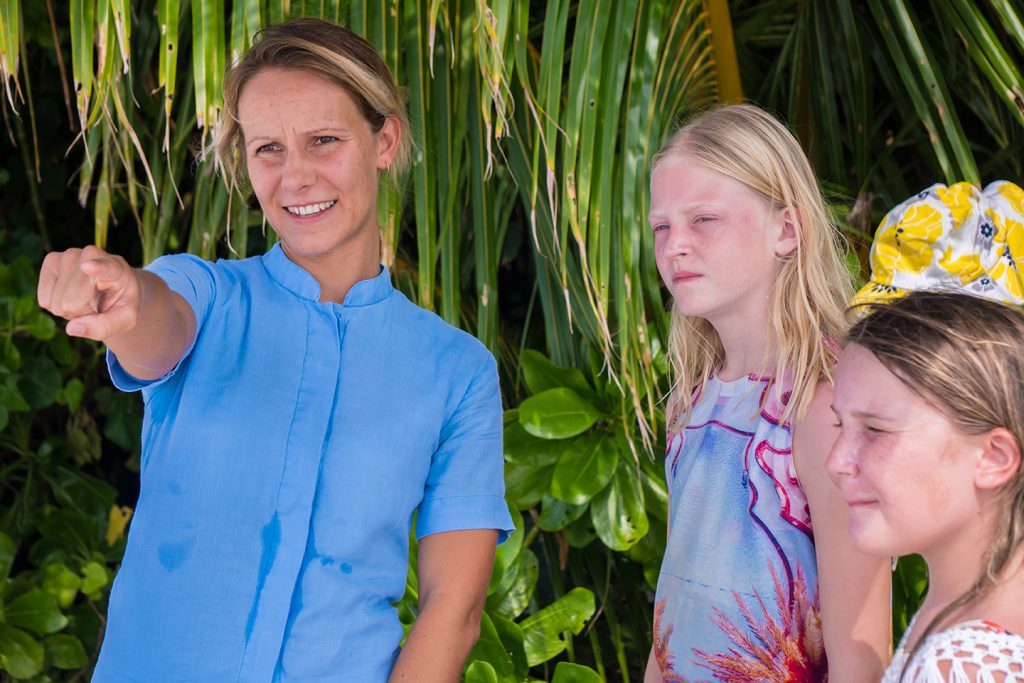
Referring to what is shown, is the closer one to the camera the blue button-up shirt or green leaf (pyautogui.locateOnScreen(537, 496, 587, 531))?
the blue button-up shirt

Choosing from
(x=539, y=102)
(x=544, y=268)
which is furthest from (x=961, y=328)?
(x=544, y=268)

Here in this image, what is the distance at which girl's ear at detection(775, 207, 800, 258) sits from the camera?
110cm

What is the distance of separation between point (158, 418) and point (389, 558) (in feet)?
0.84

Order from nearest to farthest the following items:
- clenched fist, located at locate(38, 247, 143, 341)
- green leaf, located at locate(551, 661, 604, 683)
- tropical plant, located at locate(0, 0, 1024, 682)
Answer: clenched fist, located at locate(38, 247, 143, 341)
tropical plant, located at locate(0, 0, 1024, 682)
green leaf, located at locate(551, 661, 604, 683)

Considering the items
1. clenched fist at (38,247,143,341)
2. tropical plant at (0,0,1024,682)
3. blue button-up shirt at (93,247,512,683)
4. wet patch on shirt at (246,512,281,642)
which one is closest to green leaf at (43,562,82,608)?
tropical plant at (0,0,1024,682)

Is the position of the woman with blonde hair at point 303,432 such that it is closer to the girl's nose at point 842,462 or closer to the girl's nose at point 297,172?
the girl's nose at point 297,172

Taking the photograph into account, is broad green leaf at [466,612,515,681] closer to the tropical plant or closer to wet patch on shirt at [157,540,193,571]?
the tropical plant

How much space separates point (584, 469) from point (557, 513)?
111mm

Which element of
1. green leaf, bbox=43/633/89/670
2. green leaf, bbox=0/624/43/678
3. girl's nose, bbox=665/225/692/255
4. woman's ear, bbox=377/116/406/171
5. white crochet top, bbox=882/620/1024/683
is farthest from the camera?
green leaf, bbox=43/633/89/670

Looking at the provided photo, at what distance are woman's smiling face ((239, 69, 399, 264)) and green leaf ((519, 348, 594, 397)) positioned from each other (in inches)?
25.4

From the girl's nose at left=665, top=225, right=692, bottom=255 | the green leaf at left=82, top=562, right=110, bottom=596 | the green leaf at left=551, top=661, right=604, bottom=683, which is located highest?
the girl's nose at left=665, top=225, right=692, bottom=255

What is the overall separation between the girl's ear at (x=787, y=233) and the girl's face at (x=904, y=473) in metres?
0.28

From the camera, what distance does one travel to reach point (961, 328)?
2.79ft

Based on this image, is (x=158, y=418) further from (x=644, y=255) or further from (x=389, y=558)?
(x=644, y=255)
